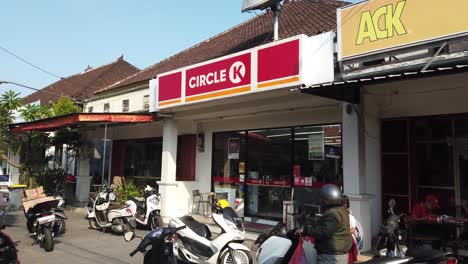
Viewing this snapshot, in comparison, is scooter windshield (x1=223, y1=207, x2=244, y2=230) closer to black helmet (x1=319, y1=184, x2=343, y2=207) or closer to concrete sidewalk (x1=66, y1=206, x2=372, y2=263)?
concrete sidewalk (x1=66, y1=206, x2=372, y2=263)

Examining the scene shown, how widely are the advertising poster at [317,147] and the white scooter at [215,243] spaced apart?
3.90 m

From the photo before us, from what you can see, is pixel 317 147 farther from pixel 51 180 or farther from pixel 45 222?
pixel 51 180

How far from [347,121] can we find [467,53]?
2.49 m

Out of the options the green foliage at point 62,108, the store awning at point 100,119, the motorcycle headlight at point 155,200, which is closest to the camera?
the motorcycle headlight at point 155,200

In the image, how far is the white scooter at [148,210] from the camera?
37.0ft

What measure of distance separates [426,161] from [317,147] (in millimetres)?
2639

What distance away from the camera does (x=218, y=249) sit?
7.11 meters

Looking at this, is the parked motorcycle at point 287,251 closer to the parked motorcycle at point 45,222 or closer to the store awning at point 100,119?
the parked motorcycle at point 45,222

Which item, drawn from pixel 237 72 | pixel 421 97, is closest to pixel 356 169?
pixel 421 97

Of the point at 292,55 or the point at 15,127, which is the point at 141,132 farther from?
the point at 292,55

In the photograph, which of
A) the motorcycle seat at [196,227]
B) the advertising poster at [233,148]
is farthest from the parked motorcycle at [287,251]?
the advertising poster at [233,148]

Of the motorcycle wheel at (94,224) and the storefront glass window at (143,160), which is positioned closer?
the motorcycle wheel at (94,224)

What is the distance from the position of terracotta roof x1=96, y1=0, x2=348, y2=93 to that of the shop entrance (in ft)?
10.2

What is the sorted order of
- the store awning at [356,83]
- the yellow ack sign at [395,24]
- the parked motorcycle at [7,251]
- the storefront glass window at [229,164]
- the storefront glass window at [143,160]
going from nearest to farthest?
the parked motorcycle at [7,251]
the store awning at [356,83]
the yellow ack sign at [395,24]
the storefront glass window at [229,164]
the storefront glass window at [143,160]
